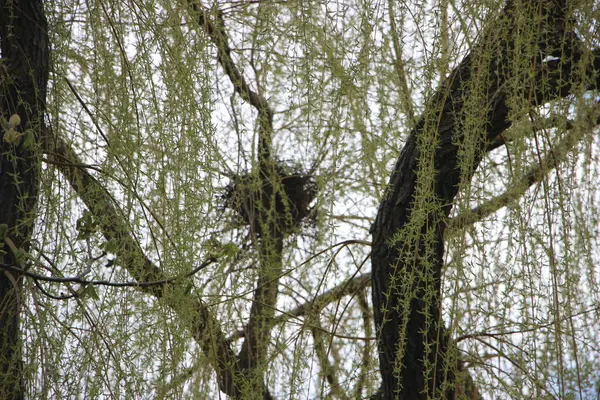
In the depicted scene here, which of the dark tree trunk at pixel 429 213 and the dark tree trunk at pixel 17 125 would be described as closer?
the dark tree trunk at pixel 17 125

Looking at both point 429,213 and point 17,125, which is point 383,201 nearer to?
point 429,213

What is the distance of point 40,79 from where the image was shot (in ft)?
4.91

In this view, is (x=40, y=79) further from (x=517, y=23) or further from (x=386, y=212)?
(x=517, y=23)

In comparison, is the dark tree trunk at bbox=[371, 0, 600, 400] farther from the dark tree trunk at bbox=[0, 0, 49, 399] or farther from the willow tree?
the dark tree trunk at bbox=[0, 0, 49, 399]

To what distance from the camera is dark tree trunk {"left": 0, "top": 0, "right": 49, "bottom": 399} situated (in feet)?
4.63

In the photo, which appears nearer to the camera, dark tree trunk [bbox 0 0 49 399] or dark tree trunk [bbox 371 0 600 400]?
dark tree trunk [bbox 0 0 49 399]

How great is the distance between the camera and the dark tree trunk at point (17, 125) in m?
1.41

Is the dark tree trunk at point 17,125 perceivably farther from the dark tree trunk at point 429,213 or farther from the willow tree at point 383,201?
the dark tree trunk at point 429,213

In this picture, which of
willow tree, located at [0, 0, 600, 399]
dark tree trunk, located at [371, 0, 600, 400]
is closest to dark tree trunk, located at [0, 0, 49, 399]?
willow tree, located at [0, 0, 600, 399]

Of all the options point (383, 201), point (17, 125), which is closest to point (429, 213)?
point (383, 201)

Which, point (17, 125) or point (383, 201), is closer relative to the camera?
point (17, 125)

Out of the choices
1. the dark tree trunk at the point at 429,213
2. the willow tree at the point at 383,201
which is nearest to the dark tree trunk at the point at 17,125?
the willow tree at the point at 383,201

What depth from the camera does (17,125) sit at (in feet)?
4.64

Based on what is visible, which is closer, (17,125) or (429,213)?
(17,125)
